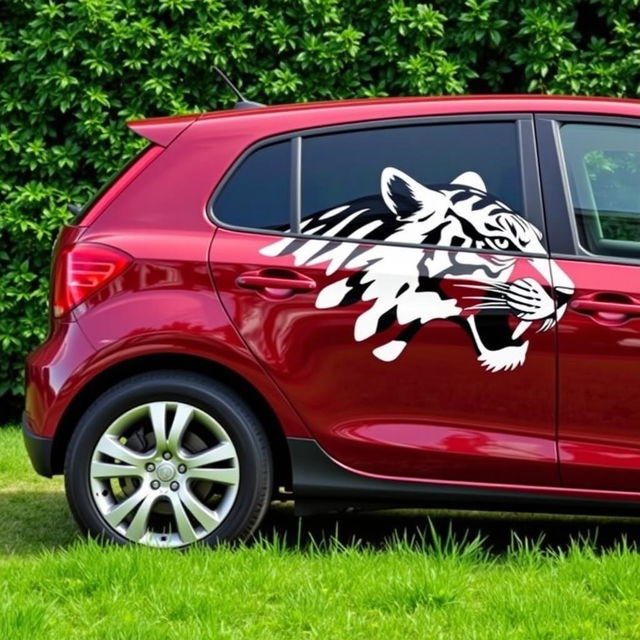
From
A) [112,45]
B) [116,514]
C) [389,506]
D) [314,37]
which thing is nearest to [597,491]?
[389,506]

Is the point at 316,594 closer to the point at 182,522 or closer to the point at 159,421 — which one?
the point at 182,522

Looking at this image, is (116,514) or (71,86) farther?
(71,86)

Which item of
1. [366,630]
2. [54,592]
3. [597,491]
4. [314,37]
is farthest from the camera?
[314,37]

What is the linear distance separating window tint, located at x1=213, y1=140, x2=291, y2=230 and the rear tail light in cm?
42

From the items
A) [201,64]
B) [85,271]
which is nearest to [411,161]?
[85,271]

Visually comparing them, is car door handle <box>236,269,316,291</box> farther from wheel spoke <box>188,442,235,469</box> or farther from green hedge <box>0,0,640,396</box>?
green hedge <box>0,0,640,396</box>

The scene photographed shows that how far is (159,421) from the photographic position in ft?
17.0

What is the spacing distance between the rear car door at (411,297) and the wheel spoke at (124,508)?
0.66 meters

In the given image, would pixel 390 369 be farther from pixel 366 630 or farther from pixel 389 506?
pixel 366 630

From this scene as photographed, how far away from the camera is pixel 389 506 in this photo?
5.25 m

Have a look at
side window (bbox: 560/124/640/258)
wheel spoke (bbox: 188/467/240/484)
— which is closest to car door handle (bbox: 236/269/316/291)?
wheel spoke (bbox: 188/467/240/484)

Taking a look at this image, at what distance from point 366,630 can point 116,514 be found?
135 cm

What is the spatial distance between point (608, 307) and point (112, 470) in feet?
6.14

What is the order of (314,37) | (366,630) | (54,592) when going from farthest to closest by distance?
(314,37)
(54,592)
(366,630)
